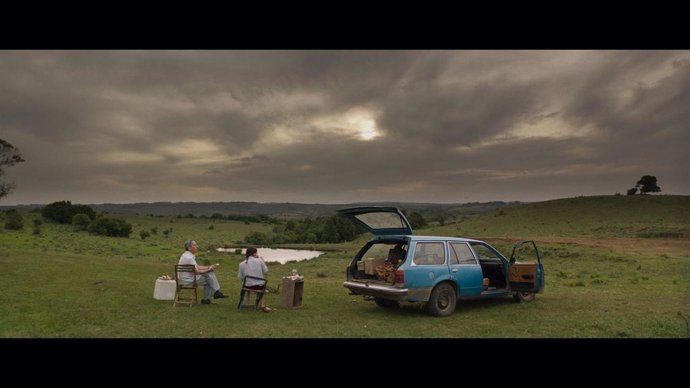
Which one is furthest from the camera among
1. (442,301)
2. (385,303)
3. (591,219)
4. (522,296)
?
(591,219)

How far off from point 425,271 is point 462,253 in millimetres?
1673

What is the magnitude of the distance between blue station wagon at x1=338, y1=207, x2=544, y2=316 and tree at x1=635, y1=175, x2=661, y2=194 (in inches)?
3931

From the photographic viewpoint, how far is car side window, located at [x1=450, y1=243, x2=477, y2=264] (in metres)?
11.6

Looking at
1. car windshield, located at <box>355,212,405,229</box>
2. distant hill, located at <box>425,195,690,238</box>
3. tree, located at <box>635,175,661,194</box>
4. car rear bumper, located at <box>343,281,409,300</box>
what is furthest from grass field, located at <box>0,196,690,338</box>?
tree, located at <box>635,175,661,194</box>

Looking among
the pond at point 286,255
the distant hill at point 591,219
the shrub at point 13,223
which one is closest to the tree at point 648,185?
the distant hill at point 591,219

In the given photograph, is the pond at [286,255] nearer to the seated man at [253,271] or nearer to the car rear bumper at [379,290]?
the seated man at [253,271]

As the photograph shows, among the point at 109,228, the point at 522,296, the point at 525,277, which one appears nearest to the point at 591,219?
the point at 522,296

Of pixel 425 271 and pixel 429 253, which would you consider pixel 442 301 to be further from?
pixel 429 253

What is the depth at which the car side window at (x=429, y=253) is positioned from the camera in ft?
35.5

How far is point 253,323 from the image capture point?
10141mm

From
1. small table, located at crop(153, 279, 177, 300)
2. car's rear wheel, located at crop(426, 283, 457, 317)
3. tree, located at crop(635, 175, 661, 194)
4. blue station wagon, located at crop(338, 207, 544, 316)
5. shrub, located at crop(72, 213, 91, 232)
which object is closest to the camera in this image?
blue station wagon, located at crop(338, 207, 544, 316)

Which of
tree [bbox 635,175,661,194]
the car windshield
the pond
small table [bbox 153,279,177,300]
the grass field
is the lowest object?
the pond

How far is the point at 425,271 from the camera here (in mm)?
10641

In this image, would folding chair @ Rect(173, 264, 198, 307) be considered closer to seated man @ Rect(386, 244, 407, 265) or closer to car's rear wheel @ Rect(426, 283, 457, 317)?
seated man @ Rect(386, 244, 407, 265)
